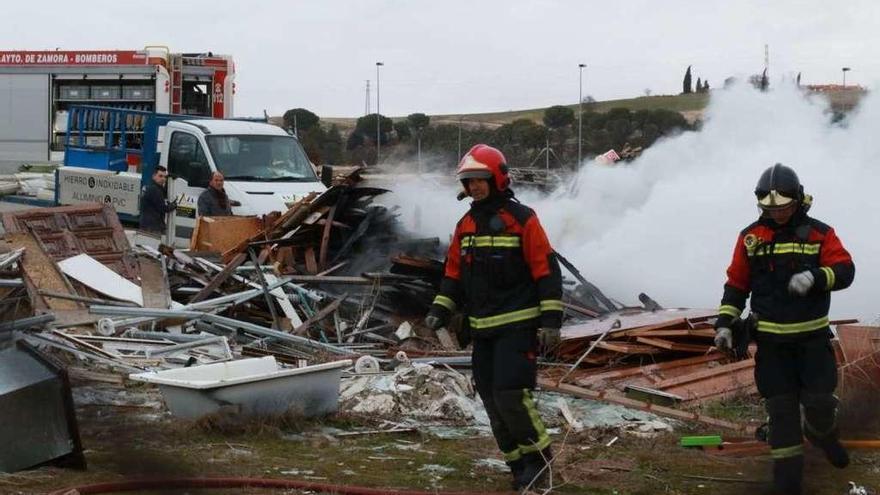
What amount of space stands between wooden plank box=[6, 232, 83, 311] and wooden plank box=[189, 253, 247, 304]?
51.1 inches

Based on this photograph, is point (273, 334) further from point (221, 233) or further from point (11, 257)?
point (221, 233)

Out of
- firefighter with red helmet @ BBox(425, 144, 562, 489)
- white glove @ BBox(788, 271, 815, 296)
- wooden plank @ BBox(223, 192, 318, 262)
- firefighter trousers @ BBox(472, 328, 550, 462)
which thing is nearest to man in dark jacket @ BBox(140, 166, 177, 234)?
wooden plank @ BBox(223, 192, 318, 262)

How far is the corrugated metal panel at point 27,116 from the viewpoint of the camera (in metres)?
25.9

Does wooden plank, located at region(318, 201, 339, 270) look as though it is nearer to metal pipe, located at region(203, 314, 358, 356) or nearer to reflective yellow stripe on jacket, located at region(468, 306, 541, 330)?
metal pipe, located at region(203, 314, 358, 356)

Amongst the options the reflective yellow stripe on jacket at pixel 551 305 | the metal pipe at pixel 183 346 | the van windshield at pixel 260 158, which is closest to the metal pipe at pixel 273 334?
the metal pipe at pixel 183 346

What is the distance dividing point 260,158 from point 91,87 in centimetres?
900

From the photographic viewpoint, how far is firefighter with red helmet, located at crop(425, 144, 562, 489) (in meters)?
6.63

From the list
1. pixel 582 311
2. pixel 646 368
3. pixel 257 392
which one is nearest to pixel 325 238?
pixel 582 311

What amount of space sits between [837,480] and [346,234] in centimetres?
764

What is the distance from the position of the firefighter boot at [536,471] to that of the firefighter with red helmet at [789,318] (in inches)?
42.4

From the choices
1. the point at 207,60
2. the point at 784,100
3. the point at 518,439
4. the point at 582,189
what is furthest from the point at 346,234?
the point at 207,60

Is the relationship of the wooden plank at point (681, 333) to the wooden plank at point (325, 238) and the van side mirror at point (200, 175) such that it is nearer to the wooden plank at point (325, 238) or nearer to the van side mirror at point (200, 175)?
the wooden plank at point (325, 238)

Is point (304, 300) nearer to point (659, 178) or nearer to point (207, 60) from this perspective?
point (659, 178)

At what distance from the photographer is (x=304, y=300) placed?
12.5 meters
